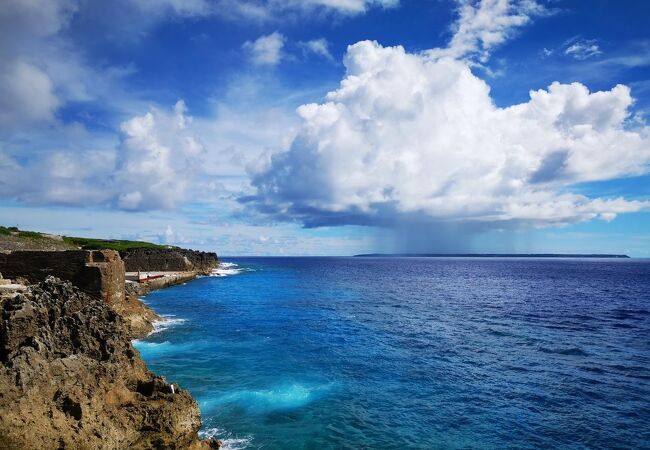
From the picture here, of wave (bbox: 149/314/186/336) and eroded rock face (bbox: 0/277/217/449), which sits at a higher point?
eroded rock face (bbox: 0/277/217/449)

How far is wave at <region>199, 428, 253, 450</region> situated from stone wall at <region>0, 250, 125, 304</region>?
1847cm

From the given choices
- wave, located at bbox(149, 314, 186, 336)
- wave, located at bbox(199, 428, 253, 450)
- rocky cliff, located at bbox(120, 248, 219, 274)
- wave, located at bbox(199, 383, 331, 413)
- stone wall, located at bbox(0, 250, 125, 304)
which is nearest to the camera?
wave, located at bbox(199, 428, 253, 450)

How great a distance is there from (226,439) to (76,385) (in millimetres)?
6784

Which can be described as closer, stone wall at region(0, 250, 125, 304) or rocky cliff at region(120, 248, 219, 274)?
stone wall at region(0, 250, 125, 304)

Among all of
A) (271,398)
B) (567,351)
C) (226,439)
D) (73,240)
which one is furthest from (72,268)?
(73,240)

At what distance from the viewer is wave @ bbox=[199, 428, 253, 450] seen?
699 inches

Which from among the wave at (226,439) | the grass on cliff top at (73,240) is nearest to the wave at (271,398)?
the wave at (226,439)

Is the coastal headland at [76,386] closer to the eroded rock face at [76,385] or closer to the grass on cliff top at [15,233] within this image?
the eroded rock face at [76,385]

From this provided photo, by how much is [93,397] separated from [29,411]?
237 cm

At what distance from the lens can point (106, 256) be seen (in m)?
34.4

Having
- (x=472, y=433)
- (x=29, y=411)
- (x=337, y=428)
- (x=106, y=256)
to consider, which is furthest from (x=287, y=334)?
(x=29, y=411)

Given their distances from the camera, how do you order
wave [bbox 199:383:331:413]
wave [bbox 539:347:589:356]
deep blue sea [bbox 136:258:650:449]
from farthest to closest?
wave [bbox 539:347:589:356] → wave [bbox 199:383:331:413] → deep blue sea [bbox 136:258:650:449]

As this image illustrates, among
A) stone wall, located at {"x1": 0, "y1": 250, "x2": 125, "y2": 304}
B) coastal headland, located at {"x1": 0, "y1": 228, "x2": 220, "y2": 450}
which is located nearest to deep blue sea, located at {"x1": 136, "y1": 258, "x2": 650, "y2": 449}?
coastal headland, located at {"x1": 0, "y1": 228, "x2": 220, "y2": 450}

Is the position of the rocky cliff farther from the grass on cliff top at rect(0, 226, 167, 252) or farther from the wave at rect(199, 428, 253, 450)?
the wave at rect(199, 428, 253, 450)
